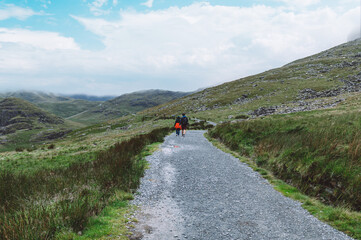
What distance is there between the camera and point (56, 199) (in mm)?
6117

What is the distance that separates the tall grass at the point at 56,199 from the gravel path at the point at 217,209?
1156mm

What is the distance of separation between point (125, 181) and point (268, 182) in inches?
254

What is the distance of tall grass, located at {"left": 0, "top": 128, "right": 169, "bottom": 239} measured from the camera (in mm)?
4458

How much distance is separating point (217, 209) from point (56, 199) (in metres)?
5.10

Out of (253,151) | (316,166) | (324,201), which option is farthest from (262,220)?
(253,151)

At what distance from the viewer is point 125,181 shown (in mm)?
8461

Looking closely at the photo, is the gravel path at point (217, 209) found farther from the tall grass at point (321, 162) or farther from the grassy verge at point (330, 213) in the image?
the tall grass at point (321, 162)

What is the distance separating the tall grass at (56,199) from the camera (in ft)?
14.6

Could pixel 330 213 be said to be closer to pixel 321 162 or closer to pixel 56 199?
pixel 321 162

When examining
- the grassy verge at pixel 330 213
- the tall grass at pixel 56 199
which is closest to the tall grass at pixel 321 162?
the grassy verge at pixel 330 213

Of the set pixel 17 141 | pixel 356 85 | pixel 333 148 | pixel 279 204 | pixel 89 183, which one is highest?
pixel 356 85

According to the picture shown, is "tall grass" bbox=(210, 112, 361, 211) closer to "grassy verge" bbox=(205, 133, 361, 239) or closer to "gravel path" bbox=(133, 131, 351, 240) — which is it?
"grassy verge" bbox=(205, 133, 361, 239)

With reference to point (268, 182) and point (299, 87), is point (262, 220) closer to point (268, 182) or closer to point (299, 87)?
point (268, 182)

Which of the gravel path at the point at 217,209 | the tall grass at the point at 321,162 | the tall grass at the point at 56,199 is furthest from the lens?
the tall grass at the point at 321,162
